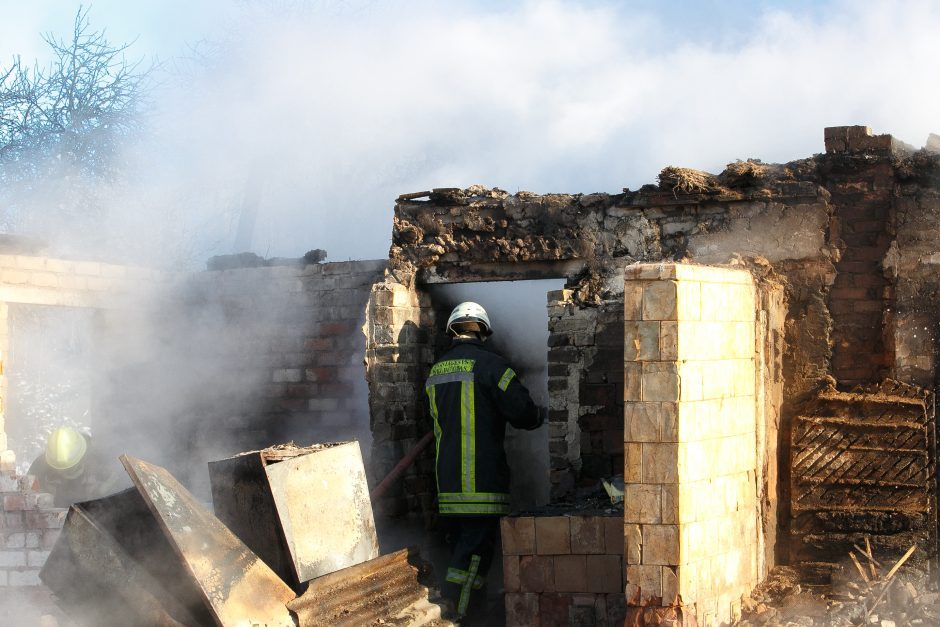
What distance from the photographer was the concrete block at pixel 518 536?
6406 millimetres

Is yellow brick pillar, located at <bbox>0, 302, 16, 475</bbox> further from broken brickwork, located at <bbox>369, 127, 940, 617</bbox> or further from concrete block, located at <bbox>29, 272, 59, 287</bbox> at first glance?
broken brickwork, located at <bbox>369, 127, 940, 617</bbox>

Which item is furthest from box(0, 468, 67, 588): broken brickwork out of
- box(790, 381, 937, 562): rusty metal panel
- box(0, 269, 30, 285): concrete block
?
box(790, 381, 937, 562): rusty metal panel

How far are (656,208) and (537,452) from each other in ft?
8.09

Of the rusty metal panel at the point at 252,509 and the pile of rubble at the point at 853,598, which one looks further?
the rusty metal panel at the point at 252,509

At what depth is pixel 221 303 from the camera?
1099 centimetres

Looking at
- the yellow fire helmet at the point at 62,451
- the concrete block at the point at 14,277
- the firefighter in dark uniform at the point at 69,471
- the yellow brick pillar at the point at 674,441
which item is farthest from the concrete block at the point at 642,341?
the concrete block at the point at 14,277

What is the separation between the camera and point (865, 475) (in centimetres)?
681

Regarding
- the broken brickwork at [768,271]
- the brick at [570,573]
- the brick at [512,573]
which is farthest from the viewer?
the broken brickwork at [768,271]

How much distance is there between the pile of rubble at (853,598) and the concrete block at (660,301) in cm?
180

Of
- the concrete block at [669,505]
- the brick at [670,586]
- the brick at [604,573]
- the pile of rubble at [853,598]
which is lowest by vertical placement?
the pile of rubble at [853,598]

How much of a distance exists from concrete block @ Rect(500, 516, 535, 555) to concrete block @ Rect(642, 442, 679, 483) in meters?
1.24

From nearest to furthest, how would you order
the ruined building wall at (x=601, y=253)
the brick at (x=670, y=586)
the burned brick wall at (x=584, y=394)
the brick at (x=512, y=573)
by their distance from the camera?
the brick at (x=670, y=586) < the brick at (x=512, y=573) < the ruined building wall at (x=601, y=253) < the burned brick wall at (x=584, y=394)

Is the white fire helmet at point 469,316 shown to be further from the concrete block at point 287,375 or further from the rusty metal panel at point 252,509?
the concrete block at point 287,375

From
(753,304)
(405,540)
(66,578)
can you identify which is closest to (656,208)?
(753,304)
